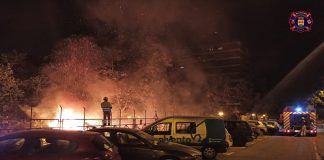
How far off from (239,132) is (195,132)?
374 inches

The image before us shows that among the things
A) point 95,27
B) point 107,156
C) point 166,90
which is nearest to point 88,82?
point 95,27

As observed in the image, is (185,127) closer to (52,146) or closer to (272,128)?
(52,146)

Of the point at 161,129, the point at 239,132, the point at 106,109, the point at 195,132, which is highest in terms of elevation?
the point at 106,109

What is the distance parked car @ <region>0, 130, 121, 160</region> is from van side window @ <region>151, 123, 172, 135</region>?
767cm

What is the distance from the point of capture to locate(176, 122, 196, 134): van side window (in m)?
16.5

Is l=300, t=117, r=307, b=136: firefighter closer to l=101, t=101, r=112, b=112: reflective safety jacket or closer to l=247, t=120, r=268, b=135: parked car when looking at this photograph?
l=247, t=120, r=268, b=135: parked car

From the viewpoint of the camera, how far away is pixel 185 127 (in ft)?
54.4

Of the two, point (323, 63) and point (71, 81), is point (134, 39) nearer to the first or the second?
point (71, 81)

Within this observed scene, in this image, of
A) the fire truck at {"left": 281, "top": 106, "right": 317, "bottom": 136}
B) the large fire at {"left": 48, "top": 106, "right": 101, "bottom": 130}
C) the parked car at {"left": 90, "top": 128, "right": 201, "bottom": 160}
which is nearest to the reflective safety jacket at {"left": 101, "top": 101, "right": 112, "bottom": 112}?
the large fire at {"left": 48, "top": 106, "right": 101, "bottom": 130}

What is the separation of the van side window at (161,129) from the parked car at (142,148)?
12.4ft

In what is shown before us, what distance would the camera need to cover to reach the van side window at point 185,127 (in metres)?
16.5

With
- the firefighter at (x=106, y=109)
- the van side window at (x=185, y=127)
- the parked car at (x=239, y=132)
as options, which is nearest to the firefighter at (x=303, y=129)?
the parked car at (x=239, y=132)

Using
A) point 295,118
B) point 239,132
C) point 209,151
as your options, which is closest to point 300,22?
point 239,132

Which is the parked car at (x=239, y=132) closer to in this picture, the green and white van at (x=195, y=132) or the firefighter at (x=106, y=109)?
the firefighter at (x=106, y=109)
